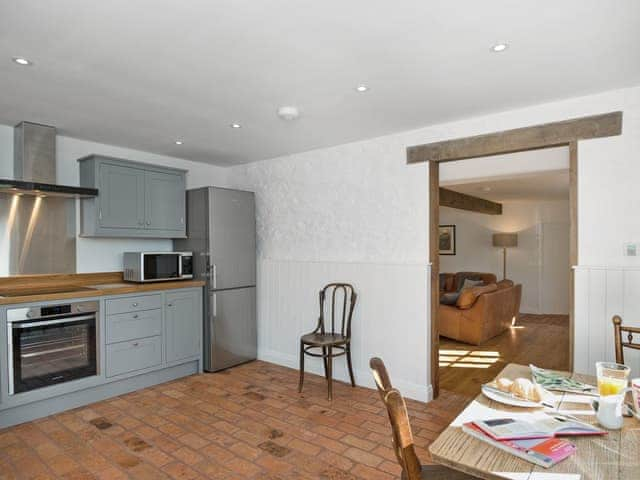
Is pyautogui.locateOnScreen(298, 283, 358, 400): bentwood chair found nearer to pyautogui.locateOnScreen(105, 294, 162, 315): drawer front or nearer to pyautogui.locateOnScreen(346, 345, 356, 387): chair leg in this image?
pyautogui.locateOnScreen(346, 345, 356, 387): chair leg

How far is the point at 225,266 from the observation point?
4371mm

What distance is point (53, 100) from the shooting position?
283cm

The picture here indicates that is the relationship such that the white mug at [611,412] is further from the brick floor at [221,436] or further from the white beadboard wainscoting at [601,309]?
the white beadboard wainscoting at [601,309]

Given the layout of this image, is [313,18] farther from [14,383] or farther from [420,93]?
[14,383]

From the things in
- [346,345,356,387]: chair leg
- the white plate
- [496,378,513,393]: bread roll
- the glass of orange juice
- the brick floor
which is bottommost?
the brick floor

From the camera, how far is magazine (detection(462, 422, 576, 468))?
41.4 inches

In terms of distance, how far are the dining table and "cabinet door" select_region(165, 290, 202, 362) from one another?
3.31m

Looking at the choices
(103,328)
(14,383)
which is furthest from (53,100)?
(14,383)

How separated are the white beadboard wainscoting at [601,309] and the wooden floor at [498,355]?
1.17m

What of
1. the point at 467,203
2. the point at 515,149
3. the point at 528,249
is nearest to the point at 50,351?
the point at 515,149

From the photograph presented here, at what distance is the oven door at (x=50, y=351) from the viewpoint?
298cm

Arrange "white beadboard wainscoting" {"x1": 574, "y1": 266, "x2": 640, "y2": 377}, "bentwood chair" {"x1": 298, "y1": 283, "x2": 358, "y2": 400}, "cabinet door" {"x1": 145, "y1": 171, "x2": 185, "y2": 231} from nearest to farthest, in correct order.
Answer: "white beadboard wainscoting" {"x1": 574, "y1": 266, "x2": 640, "y2": 377}
"bentwood chair" {"x1": 298, "y1": 283, "x2": 358, "y2": 400}
"cabinet door" {"x1": 145, "y1": 171, "x2": 185, "y2": 231}

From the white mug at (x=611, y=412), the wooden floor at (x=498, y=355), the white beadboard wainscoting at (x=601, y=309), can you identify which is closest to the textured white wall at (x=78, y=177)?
the wooden floor at (x=498, y=355)

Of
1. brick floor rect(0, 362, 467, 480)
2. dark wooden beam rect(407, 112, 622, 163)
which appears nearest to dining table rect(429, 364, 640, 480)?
brick floor rect(0, 362, 467, 480)
